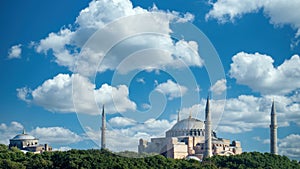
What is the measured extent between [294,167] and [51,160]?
34405mm

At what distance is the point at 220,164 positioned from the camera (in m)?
64.1

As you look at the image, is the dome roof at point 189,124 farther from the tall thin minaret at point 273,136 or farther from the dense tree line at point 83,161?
the dense tree line at point 83,161

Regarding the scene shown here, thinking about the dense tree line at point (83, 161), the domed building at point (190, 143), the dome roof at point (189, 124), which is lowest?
the dense tree line at point (83, 161)

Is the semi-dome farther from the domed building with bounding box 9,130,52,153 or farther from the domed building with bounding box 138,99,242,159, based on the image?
the domed building with bounding box 9,130,52,153

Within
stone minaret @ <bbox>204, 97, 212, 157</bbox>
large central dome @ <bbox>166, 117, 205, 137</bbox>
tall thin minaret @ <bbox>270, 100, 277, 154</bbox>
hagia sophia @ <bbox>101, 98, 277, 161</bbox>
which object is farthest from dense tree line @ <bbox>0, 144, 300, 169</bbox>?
large central dome @ <bbox>166, 117, 205, 137</bbox>

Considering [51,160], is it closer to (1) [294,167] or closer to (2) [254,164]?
(2) [254,164]

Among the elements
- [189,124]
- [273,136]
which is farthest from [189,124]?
[273,136]

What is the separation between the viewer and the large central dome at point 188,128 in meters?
85.0

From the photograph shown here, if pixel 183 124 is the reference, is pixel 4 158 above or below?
below

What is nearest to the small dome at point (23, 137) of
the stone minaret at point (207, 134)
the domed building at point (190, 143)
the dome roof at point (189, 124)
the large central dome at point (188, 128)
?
the domed building at point (190, 143)

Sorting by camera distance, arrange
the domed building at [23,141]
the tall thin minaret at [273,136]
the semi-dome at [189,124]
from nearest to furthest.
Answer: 1. the tall thin minaret at [273,136]
2. the semi-dome at [189,124]
3. the domed building at [23,141]

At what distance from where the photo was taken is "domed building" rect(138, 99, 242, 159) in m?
75.1

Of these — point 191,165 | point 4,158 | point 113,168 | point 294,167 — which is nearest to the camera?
point 113,168

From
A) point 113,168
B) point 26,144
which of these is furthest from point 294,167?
point 26,144
